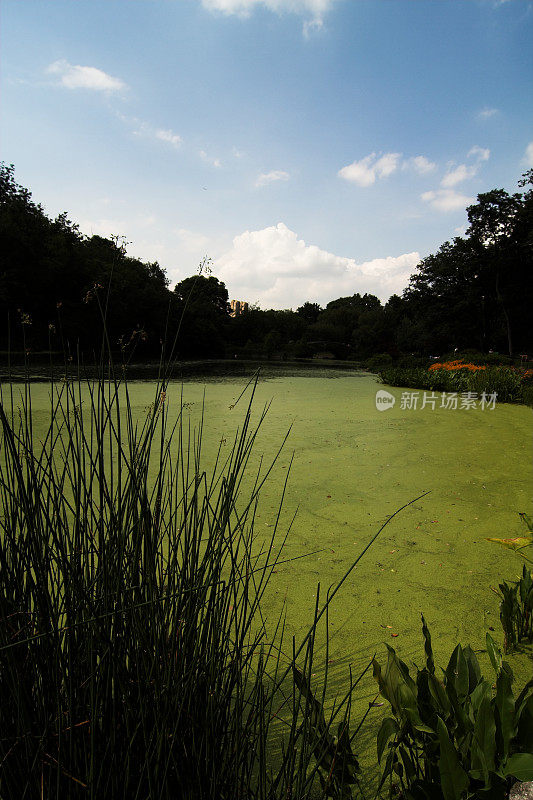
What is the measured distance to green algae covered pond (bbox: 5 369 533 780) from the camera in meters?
1.29

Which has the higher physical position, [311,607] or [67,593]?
[67,593]

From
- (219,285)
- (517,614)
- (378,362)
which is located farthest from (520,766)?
(219,285)

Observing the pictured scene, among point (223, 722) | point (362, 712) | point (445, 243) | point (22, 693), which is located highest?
point (445, 243)

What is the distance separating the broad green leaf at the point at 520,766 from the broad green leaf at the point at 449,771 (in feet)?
0.21

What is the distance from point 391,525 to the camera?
2002 millimetres

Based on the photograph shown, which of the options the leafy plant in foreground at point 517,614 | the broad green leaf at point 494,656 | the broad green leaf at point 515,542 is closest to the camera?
the broad green leaf at point 494,656

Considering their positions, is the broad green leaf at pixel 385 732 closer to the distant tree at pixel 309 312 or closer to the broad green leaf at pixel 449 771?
the broad green leaf at pixel 449 771

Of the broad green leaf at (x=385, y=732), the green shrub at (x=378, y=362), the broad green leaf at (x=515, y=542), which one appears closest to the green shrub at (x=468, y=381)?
the green shrub at (x=378, y=362)

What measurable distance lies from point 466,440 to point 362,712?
10.4 feet

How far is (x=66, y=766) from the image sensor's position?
61 cm

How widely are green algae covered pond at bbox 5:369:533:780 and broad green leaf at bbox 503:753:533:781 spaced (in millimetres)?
399

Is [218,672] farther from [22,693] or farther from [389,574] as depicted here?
[389,574]

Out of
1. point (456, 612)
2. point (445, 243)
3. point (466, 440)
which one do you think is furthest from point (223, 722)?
point (445, 243)

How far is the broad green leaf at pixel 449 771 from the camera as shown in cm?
61
